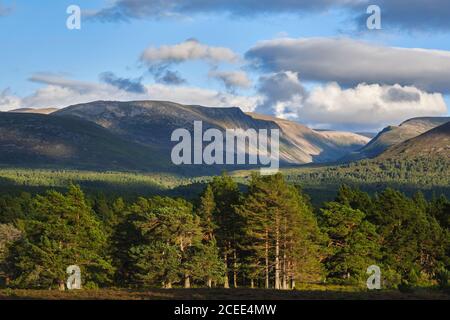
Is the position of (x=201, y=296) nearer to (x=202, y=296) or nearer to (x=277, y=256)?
(x=202, y=296)

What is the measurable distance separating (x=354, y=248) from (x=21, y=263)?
1880 inches

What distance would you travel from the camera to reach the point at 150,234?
268ft
